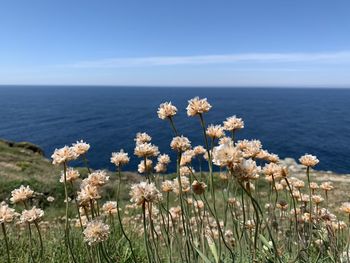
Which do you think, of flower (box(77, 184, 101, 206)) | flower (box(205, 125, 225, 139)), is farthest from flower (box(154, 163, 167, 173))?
flower (box(77, 184, 101, 206))

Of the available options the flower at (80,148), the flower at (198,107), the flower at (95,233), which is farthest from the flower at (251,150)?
the flower at (80,148)

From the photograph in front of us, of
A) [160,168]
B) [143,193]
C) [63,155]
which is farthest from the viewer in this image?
[160,168]

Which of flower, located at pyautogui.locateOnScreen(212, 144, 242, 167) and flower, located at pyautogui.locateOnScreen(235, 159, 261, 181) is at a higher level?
flower, located at pyautogui.locateOnScreen(212, 144, 242, 167)


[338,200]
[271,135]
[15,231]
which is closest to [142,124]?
[271,135]

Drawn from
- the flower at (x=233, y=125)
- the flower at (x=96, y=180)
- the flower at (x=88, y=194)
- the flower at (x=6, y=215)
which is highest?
the flower at (x=233, y=125)

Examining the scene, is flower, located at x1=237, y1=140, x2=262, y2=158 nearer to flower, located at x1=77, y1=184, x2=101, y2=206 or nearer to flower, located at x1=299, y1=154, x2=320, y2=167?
flower, located at x1=299, y1=154, x2=320, y2=167

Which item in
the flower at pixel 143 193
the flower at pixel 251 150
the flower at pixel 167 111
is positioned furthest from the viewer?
the flower at pixel 167 111

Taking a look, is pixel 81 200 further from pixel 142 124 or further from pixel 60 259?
pixel 142 124

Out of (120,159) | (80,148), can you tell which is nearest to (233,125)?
(120,159)

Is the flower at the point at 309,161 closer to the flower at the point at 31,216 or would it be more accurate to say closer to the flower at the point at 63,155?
the flower at the point at 63,155

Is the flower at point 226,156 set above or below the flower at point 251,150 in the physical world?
above

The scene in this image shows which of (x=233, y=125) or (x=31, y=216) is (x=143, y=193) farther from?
(x=233, y=125)

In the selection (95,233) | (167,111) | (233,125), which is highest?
(167,111)

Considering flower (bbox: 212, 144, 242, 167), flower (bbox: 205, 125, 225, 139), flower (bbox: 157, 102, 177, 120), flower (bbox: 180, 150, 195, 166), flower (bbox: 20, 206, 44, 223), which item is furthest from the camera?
flower (bbox: 180, 150, 195, 166)
